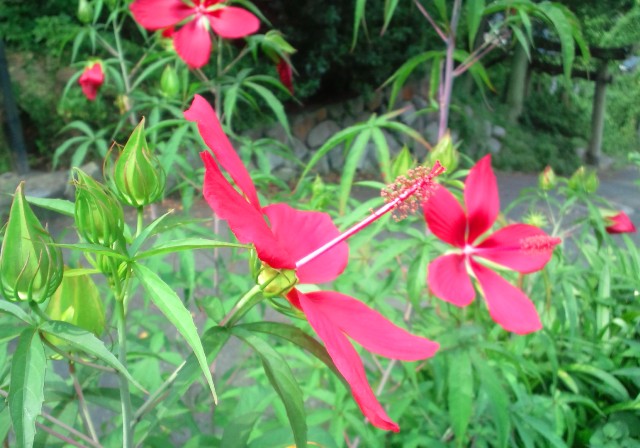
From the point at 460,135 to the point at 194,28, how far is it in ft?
15.8

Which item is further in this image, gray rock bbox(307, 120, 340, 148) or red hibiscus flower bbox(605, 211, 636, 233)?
gray rock bbox(307, 120, 340, 148)

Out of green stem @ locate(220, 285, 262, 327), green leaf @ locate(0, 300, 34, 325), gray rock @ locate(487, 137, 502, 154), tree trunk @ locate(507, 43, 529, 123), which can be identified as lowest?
gray rock @ locate(487, 137, 502, 154)

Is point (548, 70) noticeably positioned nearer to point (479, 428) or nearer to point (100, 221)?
point (479, 428)

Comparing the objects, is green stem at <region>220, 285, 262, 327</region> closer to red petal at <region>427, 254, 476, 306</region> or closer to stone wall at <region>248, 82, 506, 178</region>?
red petal at <region>427, 254, 476, 306</region>

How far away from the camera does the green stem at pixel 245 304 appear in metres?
0.42

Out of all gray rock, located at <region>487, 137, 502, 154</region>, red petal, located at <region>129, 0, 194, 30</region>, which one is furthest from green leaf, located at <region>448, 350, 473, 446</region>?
gray rock, located at <region>487, 137, 502, 154</region>

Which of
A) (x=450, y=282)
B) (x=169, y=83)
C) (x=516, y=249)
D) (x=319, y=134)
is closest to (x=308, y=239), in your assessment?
(x=450, y=282)

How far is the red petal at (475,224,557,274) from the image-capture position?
79 cm

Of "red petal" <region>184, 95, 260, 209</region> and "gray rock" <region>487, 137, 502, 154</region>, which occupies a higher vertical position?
"red petal" <region>184, 95, 260, 209</region>

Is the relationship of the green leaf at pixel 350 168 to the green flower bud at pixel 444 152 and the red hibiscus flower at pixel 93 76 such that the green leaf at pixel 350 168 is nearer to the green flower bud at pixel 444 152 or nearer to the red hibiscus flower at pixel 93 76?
the green flower bud at pixel 444 152

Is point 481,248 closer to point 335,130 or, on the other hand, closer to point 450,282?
point 450,282

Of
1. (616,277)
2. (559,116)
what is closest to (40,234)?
(616,277)

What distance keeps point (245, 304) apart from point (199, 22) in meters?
0.80

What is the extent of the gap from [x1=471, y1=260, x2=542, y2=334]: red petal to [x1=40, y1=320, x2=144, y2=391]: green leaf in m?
0.48
